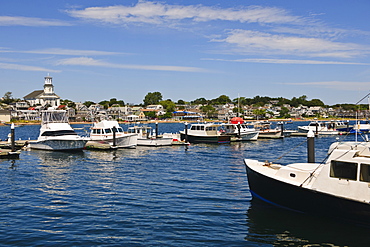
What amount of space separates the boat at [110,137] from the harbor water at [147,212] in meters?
13.2

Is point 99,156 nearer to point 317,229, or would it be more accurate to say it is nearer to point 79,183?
point 79,183

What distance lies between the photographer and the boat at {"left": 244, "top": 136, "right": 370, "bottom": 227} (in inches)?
578

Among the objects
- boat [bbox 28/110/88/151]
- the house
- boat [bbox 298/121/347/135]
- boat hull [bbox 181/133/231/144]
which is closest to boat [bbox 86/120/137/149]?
boat [bbox 28/110/88/151]

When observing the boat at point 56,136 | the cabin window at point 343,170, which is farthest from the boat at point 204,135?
the cabin window at point 343,170

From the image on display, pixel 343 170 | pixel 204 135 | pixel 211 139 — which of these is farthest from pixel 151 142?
pixel 343 170

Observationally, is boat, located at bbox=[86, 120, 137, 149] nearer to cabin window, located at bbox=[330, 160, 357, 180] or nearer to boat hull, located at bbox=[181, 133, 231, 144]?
boat hull, located at bbox=[181, 133, 231, 144]

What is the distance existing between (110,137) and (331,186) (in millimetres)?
34243

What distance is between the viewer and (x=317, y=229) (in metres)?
15.3

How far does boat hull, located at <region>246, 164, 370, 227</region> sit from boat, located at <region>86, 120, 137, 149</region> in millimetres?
28272

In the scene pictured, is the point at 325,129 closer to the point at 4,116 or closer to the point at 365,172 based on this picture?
the point at 365,172

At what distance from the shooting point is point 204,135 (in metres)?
55.0

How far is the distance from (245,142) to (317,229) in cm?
4108

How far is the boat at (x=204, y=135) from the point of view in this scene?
54375 mm

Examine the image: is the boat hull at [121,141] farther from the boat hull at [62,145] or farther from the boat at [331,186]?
the boat at [331,186]
